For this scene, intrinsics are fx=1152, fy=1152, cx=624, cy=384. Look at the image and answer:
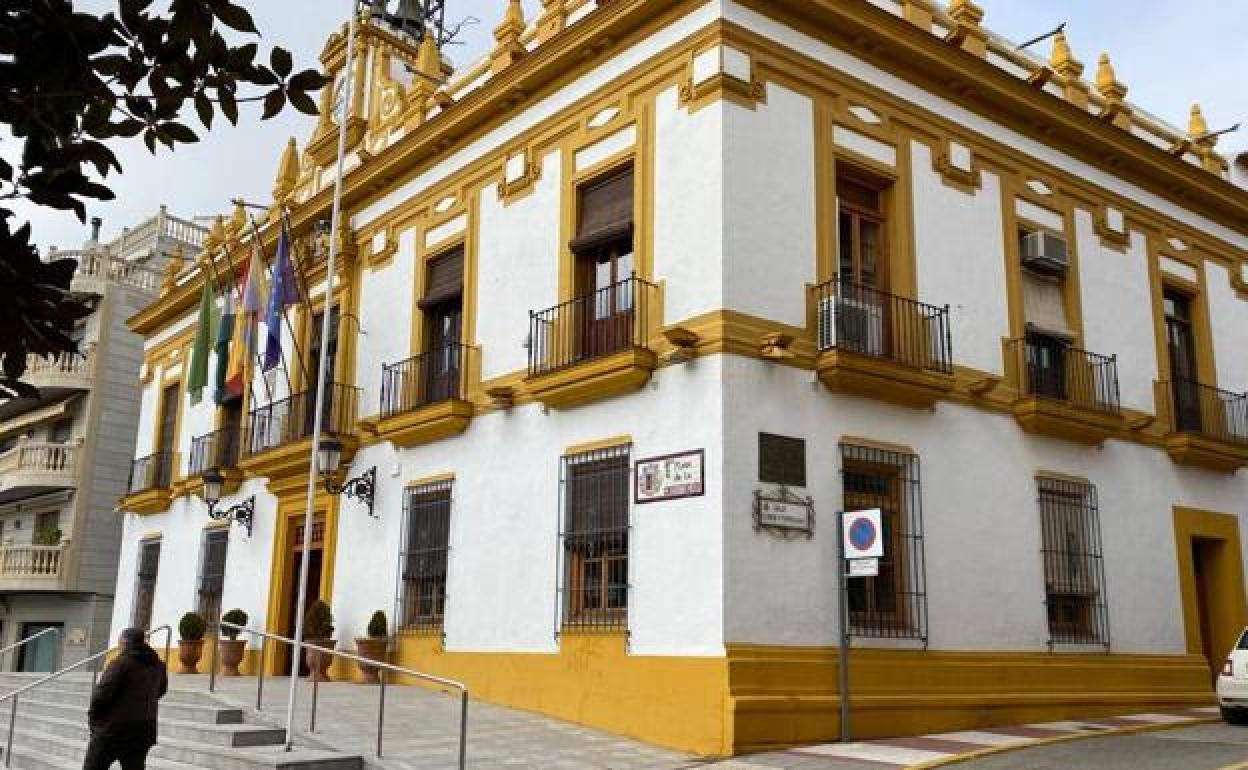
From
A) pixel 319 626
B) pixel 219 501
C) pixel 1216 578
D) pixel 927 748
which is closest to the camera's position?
pixel 927 748

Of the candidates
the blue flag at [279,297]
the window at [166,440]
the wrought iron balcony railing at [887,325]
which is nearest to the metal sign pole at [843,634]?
the wrought iron balcony railing at [887,325]

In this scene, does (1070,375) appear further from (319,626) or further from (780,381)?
(319,626)

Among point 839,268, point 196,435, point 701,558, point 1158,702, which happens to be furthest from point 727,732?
point 196,435

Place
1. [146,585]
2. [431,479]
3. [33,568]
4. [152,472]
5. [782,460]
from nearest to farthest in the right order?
[782,460], [431,479], [146,585], [152,472], [33,568]

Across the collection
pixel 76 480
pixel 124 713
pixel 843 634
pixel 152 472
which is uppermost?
pixel 76 480

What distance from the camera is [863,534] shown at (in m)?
10.2

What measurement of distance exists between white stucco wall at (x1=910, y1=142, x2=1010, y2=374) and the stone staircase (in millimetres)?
7733

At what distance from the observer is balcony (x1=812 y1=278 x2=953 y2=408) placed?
1121 cm

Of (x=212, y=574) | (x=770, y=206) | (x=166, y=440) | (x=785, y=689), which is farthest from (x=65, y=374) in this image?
(x=785, y=689)

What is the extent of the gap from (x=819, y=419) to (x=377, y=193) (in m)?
8.50

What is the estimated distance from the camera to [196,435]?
68.0 feet

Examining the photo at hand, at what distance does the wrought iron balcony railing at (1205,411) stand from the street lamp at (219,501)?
13.4m

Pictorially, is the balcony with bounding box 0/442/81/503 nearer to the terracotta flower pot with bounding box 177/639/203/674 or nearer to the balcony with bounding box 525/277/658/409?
the terracotta flower pot with bounding box 177/639/203/674

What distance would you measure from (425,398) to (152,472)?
960 cm
